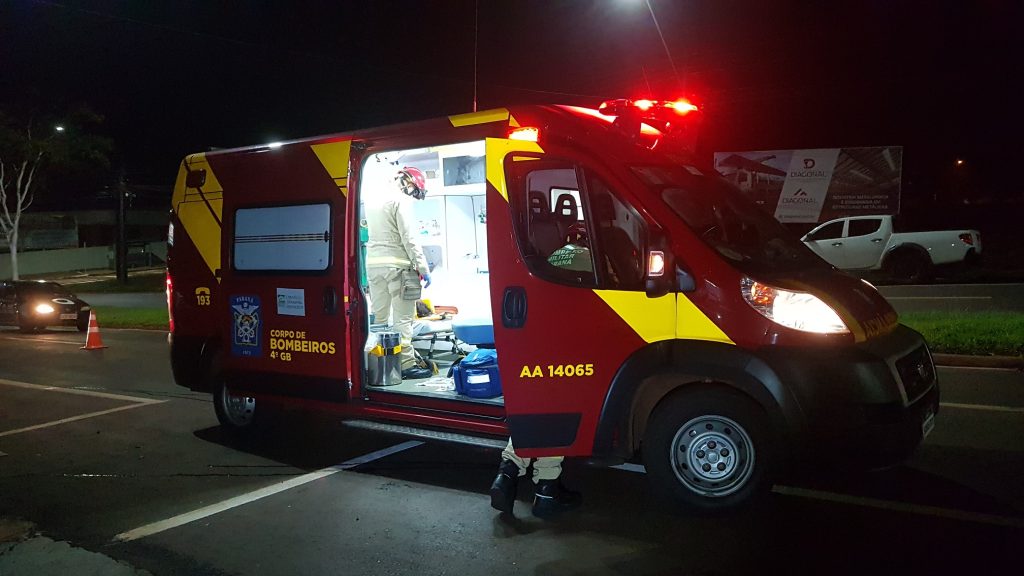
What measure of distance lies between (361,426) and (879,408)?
3.74 metres

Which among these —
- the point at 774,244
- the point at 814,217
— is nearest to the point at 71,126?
the point at 814,217

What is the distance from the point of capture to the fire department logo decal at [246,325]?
22.4 feet

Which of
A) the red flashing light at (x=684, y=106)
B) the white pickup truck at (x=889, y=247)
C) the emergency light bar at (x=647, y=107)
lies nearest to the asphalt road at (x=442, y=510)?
the emergency light bar at (x=647, y=107)

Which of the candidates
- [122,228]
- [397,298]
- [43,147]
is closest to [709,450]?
[397,298]

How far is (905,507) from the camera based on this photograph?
4.85m

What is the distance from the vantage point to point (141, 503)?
5.55 metres

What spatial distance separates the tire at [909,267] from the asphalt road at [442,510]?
13551 millimetres

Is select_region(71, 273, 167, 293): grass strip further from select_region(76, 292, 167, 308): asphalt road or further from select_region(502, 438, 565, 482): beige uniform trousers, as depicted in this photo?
select_region(502, 438, 565, 482): beige uniform trousers

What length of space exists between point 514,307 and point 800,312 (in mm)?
1674

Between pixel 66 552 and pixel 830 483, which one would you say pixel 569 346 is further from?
pixel 66 552

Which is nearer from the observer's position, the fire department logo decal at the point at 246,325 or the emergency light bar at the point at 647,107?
the emergency light bar at the point at 647,107

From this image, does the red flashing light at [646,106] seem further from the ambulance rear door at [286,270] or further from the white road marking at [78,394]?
the white road marking at [78,394]

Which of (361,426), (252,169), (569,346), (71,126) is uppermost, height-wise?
(71,126)

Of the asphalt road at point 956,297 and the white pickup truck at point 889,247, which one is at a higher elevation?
the white pickup truck at point 889,247
